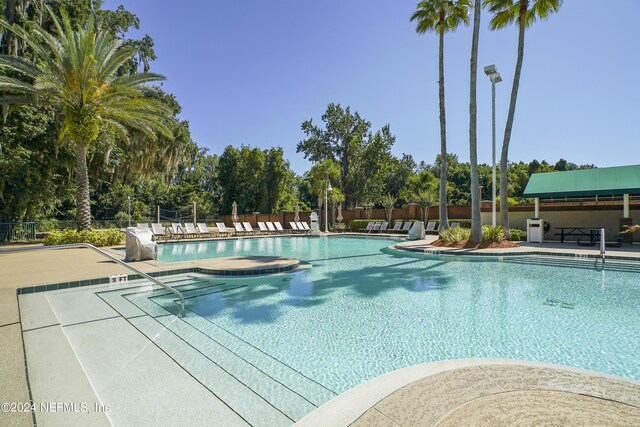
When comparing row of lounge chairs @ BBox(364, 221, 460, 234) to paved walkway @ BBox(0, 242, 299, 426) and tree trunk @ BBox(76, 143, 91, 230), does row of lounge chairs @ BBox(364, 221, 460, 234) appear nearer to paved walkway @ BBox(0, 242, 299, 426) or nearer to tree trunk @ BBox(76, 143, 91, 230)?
paved walkway @ BBox(0, 242, 299, 426)

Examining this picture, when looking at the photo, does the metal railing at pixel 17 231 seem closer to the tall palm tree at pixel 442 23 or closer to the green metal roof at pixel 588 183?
Result: the tall palm tree at pixel 442 23

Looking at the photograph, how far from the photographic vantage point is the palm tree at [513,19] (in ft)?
45.6

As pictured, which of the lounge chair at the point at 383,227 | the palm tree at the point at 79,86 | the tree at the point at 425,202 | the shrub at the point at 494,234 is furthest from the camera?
the tree at the point at 425,202

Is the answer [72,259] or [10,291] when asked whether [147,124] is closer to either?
[72,259]

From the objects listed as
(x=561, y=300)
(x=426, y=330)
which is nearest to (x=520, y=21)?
(x=561, y=300)

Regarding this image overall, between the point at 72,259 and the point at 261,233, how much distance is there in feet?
44.0

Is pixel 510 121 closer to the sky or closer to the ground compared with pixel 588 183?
closer to the sky

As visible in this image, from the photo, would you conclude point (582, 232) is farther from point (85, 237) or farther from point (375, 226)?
point (85, 237)

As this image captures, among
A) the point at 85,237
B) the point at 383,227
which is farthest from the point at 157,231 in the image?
the point at 383,227

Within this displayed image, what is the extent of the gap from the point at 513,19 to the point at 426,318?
52.7ft

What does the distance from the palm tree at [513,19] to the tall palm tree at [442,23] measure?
4.37 feet

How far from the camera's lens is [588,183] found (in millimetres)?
13945

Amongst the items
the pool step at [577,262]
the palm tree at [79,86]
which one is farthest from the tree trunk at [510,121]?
the palm tree at [79,86]

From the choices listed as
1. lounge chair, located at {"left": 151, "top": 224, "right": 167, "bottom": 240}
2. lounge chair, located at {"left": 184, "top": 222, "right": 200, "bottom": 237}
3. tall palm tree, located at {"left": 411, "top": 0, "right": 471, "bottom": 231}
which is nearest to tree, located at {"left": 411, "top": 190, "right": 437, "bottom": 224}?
tall palm tree, located at {"left": 411, "top": 0, "right": 471, "bottom": 231}
